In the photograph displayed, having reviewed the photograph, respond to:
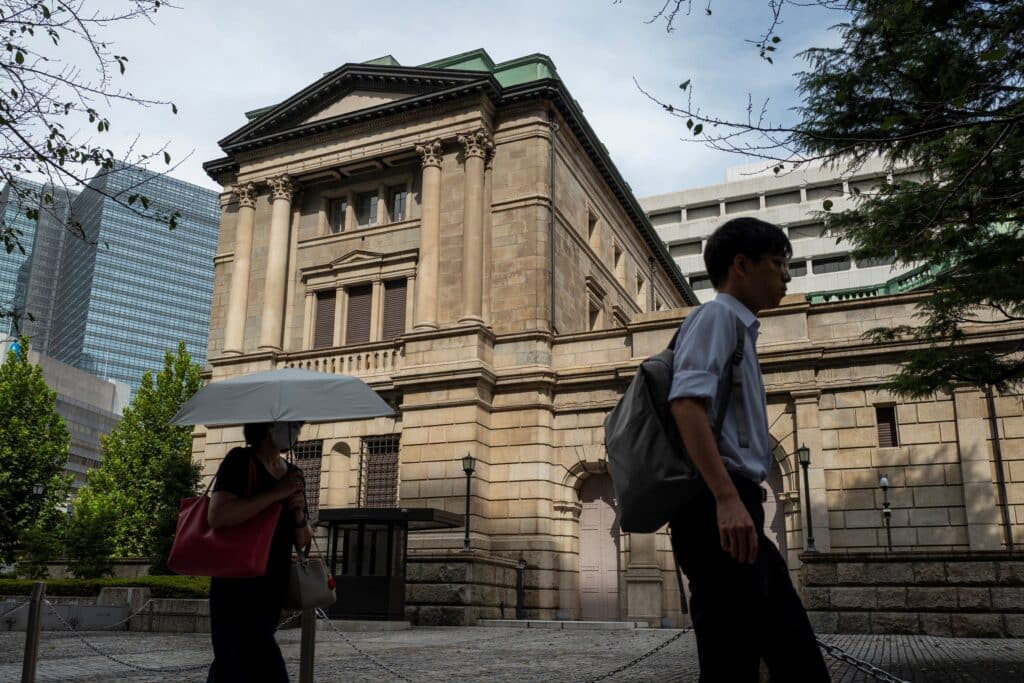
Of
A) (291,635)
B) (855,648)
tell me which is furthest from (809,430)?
(291,635)

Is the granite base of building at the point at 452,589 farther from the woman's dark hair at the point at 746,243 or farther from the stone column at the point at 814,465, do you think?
the woman's dark hair at the point at 746,243

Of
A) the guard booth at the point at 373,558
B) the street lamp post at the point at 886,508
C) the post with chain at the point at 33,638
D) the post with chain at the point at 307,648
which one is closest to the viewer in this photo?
the post with chain at the point at 307,648

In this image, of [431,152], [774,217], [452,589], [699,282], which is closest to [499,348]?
[431,152]

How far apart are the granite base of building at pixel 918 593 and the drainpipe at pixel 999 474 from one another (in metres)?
10.3

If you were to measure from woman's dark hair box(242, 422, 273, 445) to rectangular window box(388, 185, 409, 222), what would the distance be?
26042 millimetres

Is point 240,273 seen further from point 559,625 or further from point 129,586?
point 559,625

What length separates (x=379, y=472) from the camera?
2752 cm

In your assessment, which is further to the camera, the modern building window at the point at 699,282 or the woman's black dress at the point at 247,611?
the modern building window at the point at 699,282

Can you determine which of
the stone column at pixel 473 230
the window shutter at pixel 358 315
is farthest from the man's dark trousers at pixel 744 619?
the window shutter at pixel 358 315

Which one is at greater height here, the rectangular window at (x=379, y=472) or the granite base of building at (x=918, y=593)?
the rectangular window at (x=379, y=472)

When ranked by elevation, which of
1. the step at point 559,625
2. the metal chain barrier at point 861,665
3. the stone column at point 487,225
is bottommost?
the step at point 559,625

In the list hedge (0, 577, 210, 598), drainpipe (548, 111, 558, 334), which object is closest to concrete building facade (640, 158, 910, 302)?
drainpipe (548, 111, 558, 334)

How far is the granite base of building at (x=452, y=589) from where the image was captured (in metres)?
22.3

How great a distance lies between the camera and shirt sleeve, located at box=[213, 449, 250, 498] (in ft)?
14.9
